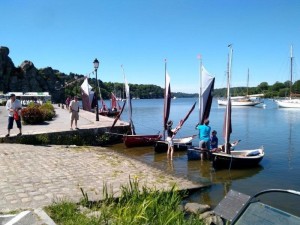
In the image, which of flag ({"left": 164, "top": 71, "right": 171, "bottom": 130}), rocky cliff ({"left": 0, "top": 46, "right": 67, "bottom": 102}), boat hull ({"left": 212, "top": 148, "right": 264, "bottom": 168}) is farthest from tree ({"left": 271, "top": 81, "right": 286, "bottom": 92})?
boat hull ({"left": 212, "top": 148, "right": 264, "bottom": 168})

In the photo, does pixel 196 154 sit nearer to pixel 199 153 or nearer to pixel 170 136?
pixel 199 153

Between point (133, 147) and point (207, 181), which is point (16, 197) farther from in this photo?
point (133, 147)

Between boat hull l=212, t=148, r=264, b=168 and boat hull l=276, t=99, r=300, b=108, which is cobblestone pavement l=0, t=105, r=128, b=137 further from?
boat hull l=276, t=99, r=300, b=108

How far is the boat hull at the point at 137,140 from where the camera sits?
66.9 feet

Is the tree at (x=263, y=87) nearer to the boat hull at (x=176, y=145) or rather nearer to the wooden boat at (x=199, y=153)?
the boat hull at (x=176, y=145)

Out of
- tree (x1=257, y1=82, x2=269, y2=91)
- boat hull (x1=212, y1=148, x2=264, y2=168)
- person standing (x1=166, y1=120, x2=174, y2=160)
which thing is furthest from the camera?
tree (x1=257, y1=82, x2=269, y2=91)

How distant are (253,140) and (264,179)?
13.8 metres

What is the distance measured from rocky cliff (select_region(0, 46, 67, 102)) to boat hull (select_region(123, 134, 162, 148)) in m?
80.3

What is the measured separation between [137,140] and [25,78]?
320 ft

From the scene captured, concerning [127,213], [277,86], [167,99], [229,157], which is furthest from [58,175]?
[277,86]

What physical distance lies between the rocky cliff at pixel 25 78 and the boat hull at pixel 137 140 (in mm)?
80279

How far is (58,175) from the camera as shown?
9680mm

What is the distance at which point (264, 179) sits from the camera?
13.8 metres

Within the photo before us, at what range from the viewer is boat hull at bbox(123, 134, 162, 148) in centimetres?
2039
